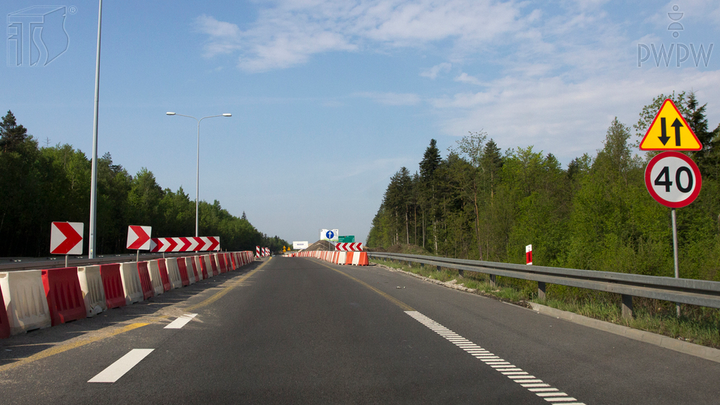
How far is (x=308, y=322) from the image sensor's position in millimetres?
8648

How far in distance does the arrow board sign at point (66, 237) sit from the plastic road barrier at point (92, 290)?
4.09m

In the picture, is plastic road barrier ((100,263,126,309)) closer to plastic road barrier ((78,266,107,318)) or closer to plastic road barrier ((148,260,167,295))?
plastic road barrier ((78,266,107,318))

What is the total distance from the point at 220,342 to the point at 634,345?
5690mm

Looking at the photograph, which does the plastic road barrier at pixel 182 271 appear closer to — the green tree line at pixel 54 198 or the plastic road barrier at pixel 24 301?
the plastic road barrier at pixel 24 301

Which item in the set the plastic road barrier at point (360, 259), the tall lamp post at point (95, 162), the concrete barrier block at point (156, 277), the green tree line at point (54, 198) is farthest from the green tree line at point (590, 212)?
the green tree line at point (54, 198)

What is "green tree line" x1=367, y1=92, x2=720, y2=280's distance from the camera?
18.9m

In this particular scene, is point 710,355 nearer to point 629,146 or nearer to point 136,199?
point 629,146

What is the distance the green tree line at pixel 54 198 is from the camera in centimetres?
5047

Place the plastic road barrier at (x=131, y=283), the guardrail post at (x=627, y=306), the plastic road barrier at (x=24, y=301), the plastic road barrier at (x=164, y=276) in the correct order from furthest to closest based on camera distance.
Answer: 1. the plastic road barrier at (x=164, y=276)
2. the plastic road barrier at (x=131, y=283)
3. the guardrail post at (x=627, y=306)
4. the plastic road barrier at (x=24, y=301)

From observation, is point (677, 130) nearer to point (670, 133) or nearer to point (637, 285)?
point (670, 133)

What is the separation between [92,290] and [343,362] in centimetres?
619

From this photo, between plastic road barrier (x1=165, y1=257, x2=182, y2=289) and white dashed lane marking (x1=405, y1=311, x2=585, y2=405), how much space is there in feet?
31.9

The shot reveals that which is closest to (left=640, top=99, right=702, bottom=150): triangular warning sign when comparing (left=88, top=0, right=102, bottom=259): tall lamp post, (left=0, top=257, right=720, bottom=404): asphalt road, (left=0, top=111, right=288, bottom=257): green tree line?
(left=0, top=257, right=720, bottom=404): asphalt road

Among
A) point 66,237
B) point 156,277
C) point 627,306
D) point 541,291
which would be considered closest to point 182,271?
point 156,277
